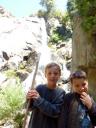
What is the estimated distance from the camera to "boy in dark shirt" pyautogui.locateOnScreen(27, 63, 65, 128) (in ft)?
10.00

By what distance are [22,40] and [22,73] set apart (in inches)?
186

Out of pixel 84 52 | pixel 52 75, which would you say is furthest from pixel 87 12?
pixel 52 75

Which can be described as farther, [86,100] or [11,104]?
[11,104]

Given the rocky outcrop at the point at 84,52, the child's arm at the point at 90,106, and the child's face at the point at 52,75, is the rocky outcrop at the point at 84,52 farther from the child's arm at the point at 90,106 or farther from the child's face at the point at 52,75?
the child's arm at the point at 90,106

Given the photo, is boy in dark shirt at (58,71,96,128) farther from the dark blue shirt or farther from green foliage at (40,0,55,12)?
green foliage at (40,0,55,12)

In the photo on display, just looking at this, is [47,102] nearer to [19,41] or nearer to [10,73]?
[10,73]

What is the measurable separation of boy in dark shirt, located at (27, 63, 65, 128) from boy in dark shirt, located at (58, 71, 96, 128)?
0.27 feet

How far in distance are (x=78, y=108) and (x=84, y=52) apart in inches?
241

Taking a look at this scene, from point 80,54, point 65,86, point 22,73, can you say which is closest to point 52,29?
point 22,73

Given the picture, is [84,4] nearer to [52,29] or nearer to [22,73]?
[22,73]

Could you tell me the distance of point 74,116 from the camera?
2.98 m

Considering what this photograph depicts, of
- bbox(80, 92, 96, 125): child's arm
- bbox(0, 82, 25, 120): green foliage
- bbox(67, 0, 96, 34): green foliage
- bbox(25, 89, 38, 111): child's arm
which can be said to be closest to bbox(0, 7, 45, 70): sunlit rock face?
bbox(0, 82, 25, 120): green foliage

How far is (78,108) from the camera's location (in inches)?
118

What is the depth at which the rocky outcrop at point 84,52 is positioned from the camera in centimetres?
889
